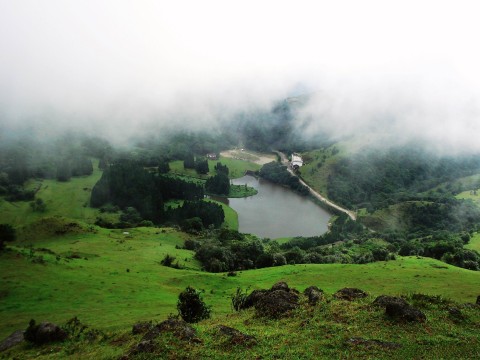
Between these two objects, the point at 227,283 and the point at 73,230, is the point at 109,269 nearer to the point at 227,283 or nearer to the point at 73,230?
the point at 227,283

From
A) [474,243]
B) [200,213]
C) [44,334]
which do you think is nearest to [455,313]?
[44,334]

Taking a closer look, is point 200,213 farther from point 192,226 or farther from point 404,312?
point 404,312

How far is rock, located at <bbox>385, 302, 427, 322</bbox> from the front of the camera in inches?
1319

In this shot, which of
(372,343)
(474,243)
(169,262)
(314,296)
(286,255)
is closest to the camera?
(372,343)

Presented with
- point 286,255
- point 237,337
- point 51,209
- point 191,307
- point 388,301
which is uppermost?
point 388,301

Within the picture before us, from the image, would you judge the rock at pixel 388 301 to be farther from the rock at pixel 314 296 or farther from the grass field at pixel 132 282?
the grass field at pixel 132 282

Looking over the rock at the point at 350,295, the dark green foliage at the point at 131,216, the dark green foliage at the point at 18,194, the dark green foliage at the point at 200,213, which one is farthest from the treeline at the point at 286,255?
the dark green foliage at the point at 18,194

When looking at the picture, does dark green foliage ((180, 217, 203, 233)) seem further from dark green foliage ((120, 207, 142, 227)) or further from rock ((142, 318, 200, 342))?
rock ((142, 318, 200, 342))

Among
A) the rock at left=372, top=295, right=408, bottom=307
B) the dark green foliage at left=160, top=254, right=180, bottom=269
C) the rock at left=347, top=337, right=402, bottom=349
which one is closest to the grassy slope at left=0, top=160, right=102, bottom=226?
the dark green foliage at left=160, top=254, right=180, bottom=269

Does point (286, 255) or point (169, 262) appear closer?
point (169, 262)

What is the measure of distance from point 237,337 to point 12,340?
87.5ft

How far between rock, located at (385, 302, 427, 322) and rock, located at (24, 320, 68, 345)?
105 ft

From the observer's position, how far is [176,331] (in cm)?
3359

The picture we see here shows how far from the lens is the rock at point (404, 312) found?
110 ft
